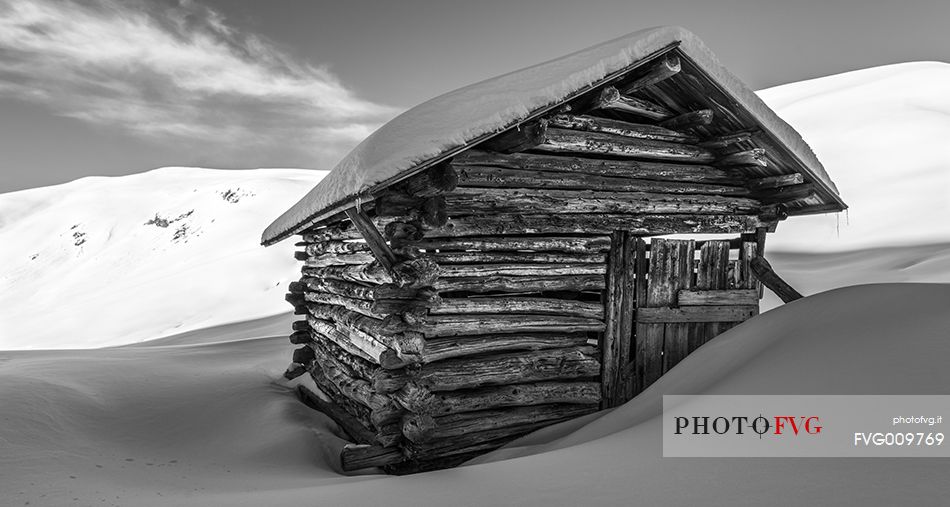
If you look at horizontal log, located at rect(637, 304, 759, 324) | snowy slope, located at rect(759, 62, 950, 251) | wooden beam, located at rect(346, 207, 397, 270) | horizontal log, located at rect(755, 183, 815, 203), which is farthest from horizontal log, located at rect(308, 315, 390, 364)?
snowy slope, located at rect(759, 62, 950, 251)

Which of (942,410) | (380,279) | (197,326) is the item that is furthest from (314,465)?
(197,326)

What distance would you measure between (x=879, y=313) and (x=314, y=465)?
18.3 feet

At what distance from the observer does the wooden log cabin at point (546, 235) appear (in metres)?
5.25

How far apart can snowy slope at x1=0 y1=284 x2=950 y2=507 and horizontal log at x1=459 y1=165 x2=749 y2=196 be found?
1.90m

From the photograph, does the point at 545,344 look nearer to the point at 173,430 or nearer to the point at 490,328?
the point at 490,328

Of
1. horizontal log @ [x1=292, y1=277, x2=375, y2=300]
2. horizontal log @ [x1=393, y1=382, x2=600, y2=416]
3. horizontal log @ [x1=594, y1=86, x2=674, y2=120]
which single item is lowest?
horizontal log @ [x1=393, y1=382, x2=600, y2=416]

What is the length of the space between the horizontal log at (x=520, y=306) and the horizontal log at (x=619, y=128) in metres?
1.95

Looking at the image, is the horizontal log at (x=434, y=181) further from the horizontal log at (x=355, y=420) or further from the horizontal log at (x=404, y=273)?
the horizontal log at (x=355, y=420)

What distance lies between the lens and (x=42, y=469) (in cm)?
461

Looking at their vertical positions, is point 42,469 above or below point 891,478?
below

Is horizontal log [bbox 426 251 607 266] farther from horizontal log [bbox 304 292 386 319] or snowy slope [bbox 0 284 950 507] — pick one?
snowy slope [bbox 0 284 950 507]

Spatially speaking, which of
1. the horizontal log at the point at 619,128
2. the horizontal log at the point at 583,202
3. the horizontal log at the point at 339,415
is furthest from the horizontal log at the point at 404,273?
the horizontal log at the point at 619,128

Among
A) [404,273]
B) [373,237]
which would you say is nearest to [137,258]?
[373,237]

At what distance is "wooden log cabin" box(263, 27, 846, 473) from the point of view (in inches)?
207
